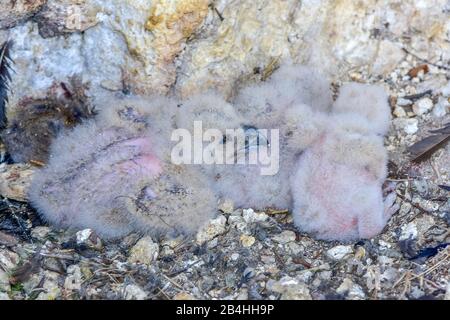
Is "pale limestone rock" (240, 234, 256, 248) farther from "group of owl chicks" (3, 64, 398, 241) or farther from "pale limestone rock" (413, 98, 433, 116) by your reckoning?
"pale limestone rock" (413, 98, 433, 116)

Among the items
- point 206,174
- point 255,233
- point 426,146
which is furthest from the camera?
point 426,146

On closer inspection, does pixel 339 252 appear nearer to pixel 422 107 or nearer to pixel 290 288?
pixel 290 288

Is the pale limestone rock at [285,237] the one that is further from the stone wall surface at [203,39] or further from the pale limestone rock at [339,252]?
the stone wall surface at [203,39]

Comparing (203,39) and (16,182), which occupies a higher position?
(203,39)

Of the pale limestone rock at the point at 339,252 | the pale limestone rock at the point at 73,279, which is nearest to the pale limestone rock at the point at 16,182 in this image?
the pale limestone rock at the point at 73,279

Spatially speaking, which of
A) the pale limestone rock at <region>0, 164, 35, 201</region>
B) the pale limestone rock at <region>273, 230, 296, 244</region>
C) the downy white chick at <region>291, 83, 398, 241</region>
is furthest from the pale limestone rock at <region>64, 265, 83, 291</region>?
the downy white chick at <region>291, 83, 398, 241</region>

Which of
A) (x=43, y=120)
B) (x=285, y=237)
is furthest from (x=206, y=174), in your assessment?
(x=43, y=120)

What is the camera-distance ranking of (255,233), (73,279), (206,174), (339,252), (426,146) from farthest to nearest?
(426,146) → (206,174) → (255,233) → (339,252) → (73,279)
